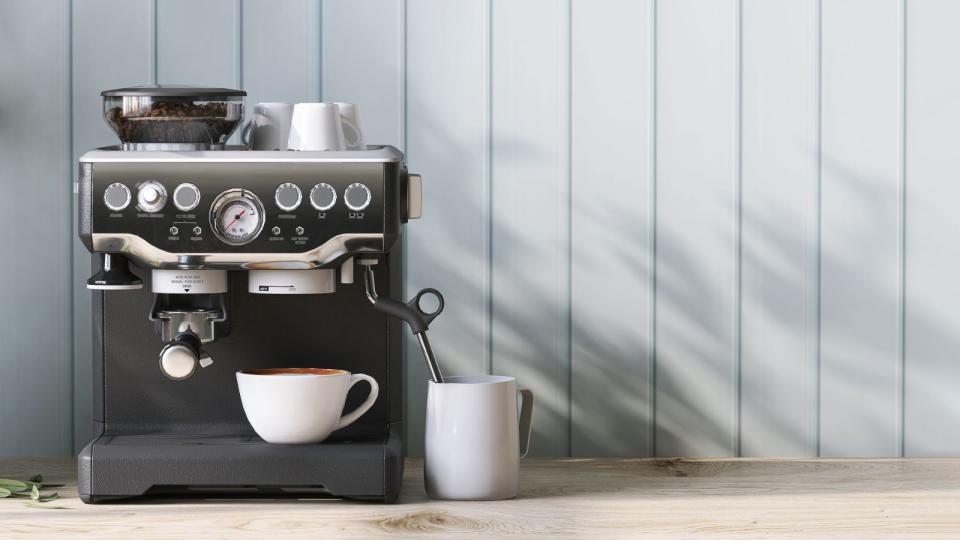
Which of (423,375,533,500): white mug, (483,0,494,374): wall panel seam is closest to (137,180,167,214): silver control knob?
(423,375,533,500): white mug

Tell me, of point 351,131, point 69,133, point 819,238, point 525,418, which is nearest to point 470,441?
point 525,418

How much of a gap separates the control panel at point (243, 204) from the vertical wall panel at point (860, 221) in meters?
0.63

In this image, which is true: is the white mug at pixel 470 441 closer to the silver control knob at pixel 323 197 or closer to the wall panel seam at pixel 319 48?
the silver control knob at pixel 323 197

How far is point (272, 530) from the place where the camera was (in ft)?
3.31

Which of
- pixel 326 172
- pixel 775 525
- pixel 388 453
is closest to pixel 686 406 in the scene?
pixel 775 525

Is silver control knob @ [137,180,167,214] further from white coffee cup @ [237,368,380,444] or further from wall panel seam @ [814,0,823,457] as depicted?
wall panel seam @ [814,0,823,457]

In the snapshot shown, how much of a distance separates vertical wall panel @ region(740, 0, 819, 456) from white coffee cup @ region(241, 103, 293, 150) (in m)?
0.58

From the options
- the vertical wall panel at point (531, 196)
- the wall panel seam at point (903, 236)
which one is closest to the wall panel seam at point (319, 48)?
the vertical wall panel at point (531, 196)

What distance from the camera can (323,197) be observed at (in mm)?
1052

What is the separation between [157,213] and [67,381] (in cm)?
46

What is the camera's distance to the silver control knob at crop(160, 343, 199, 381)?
1068mm

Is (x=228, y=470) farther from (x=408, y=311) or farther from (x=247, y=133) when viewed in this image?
(x=247, y=133)

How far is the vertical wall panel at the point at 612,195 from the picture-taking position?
1388mm

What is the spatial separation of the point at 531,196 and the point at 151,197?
0.51 metres
